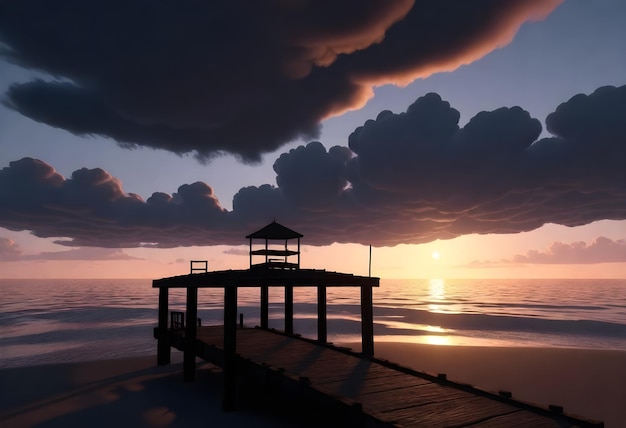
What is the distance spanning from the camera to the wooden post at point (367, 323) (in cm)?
1531

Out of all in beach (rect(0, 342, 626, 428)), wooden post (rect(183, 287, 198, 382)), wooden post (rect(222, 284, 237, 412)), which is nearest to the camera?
beach (rect(0, 342, 626, 428))

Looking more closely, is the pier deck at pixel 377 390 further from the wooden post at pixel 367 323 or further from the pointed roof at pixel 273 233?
the pointed roof at pixel 273 233

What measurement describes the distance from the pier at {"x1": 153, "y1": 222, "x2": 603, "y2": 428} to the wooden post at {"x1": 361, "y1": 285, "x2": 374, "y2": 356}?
37 mm

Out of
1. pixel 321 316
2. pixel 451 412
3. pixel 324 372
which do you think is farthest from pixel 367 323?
pixel 451 412

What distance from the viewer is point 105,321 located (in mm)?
51156

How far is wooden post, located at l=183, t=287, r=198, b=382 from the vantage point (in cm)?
1659

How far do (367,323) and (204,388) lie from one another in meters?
6.78

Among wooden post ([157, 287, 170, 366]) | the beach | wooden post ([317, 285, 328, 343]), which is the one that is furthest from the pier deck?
wooden post ([157, 287, 170, 366])

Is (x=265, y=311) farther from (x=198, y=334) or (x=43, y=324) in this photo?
(x=43, y=324)

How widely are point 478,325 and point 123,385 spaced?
38.0 meters

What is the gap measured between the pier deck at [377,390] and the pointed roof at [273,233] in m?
4.41

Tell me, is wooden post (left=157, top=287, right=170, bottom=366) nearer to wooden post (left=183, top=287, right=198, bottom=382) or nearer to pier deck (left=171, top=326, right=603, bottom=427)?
wooden post (left=183, top=287, right=198, bottom=382)

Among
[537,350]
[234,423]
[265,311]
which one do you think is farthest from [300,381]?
[537,350]

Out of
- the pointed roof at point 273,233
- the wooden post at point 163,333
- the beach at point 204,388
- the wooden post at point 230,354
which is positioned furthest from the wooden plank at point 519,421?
the wooden post at point 163,333
